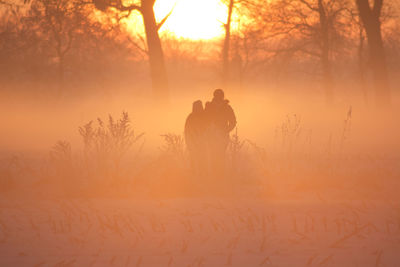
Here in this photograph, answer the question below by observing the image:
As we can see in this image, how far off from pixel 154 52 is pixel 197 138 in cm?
1015

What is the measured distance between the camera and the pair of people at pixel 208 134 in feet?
29.9

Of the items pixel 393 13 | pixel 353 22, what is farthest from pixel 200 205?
pixel 393 13

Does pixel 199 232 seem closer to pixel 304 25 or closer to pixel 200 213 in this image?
pixel 200 213

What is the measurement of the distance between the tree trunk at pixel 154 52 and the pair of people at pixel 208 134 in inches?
386

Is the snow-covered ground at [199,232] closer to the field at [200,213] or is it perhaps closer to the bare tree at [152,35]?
the field at [200,213]

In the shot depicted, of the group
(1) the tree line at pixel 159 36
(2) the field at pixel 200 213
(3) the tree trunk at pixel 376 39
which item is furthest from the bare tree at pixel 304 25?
(2) the field at pixel 200 213

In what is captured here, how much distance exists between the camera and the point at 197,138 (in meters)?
9.11

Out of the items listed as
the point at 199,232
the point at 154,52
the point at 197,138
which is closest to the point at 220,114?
the point at 197,138

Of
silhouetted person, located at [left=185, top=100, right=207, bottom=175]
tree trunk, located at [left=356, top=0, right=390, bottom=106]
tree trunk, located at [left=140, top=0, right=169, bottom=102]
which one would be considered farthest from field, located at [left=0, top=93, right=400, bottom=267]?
tree trunk, located at [left=356, top=0, right=390, bottom=106]

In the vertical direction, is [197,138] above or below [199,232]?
above

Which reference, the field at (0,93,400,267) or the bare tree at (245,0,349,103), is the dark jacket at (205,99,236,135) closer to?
the field at (0,93,400,267)

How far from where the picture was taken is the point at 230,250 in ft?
17.5

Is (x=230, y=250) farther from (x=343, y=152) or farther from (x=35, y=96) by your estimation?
(x=35, y=96)

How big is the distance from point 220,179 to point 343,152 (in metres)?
5.15
